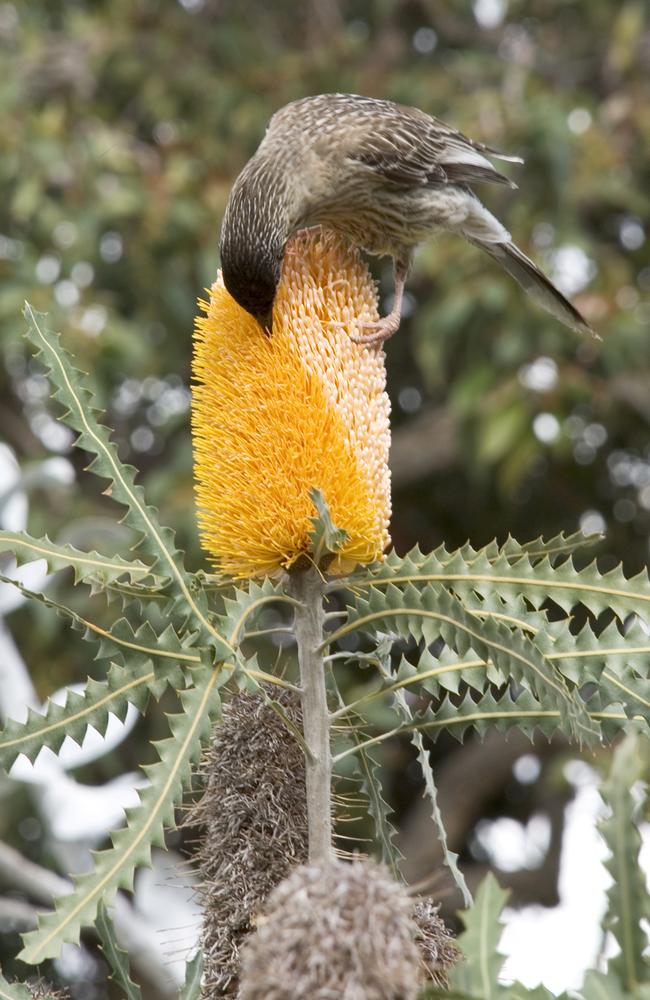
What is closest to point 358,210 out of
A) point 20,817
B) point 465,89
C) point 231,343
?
point 231,343

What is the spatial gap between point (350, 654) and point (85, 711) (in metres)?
0.30

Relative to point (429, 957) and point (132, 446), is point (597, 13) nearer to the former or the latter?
point (132, 446)

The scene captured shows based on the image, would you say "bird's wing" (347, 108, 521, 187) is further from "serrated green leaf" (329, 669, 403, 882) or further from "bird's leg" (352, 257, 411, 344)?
"serrated green leaf" (329, 669, 403, 882)

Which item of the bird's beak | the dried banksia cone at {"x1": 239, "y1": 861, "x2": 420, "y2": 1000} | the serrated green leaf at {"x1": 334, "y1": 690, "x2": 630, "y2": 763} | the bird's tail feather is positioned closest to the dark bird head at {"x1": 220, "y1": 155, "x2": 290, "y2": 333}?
the bird's beak

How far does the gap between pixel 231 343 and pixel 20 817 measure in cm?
308

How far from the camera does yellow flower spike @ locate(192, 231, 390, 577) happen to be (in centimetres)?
159

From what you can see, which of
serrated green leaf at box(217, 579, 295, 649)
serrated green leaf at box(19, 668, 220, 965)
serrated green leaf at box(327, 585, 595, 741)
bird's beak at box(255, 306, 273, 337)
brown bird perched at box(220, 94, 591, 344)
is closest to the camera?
serrated green leaf at box(19, 668, 220, 965)

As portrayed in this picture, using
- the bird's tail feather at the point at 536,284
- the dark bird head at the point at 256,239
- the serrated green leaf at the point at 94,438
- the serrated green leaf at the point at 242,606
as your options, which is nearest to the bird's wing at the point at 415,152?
the bird's tail feather at the point at 536,284

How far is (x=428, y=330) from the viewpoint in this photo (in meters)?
5.46

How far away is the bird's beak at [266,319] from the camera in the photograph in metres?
1.68

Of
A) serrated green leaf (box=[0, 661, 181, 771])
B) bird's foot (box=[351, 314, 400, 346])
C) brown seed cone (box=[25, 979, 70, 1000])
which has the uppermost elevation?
bird's foot (box=[351, 314, 400, 346])

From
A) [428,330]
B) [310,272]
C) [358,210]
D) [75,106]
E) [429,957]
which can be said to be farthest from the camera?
[75,106]

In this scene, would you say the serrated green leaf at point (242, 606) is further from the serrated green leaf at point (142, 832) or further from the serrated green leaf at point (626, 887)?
the serrated green leaf at point (626, 887)

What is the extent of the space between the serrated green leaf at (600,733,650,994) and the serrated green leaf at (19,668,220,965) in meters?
0.41
